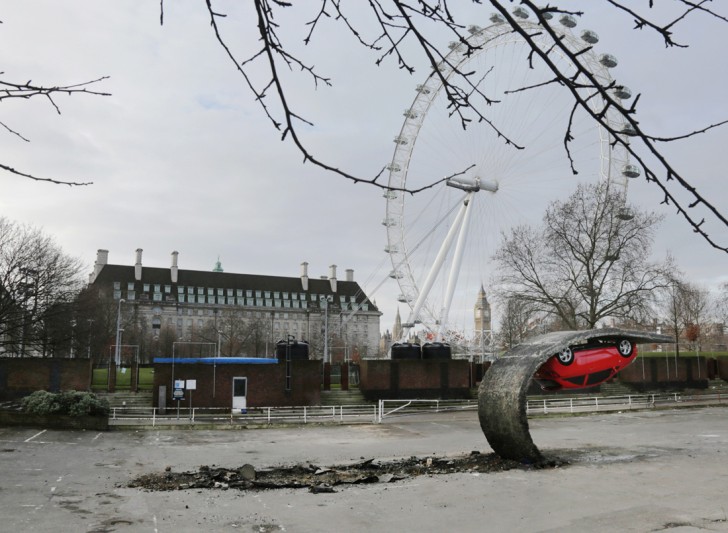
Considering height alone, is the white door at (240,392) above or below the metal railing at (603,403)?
above

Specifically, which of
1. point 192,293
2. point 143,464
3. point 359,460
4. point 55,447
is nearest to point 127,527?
point 143,464

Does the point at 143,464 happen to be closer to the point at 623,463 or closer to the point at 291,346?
the point at 623,463

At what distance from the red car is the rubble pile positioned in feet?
7.38

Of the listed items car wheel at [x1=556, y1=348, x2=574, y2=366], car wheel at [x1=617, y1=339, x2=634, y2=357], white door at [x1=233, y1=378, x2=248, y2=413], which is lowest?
white door at [x1=233, y1=378, x2=248, y2=413]

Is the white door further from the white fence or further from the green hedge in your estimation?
the green hedge

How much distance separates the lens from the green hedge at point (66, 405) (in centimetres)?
2461

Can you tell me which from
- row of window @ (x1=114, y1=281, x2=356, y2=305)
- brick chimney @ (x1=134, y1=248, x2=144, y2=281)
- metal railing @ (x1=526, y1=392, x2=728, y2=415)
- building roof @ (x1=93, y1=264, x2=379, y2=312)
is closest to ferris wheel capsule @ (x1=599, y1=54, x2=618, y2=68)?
metal railing @ (x1=526, y1=392, x2=728, y2=415)

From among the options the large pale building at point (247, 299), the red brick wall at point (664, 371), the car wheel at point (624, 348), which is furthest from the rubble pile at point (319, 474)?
the large pale building at point (247, 299)

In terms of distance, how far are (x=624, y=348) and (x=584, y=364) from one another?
1.66 metres

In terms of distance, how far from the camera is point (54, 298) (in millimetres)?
40531

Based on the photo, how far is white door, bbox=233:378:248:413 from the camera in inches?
1336

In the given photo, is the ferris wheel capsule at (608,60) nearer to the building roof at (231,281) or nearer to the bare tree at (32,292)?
the bare tree at (32,292)

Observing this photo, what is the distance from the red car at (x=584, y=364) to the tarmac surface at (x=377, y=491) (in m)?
1.96

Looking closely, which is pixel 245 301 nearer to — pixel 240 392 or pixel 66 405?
pixel 240 392
